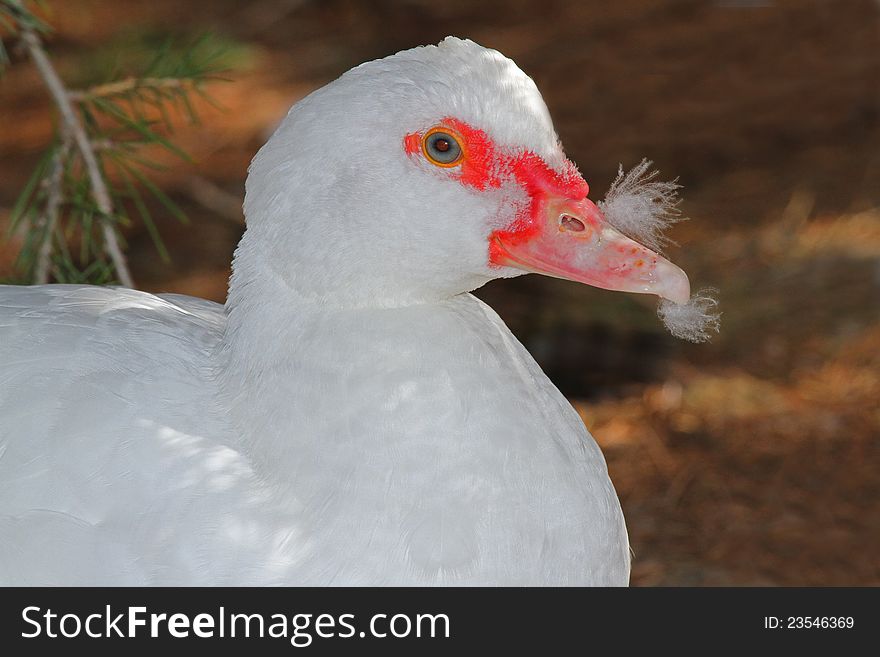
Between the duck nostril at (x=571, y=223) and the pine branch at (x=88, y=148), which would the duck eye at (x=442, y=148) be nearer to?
the duck nostril at (x=571, y=223)

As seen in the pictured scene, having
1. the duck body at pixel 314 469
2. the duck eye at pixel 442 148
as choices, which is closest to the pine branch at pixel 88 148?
the duck body at pixel 314 469

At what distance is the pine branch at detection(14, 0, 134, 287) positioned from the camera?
2.79m

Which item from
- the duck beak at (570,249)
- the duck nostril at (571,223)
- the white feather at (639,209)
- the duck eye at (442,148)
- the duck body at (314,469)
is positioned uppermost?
the duck eye at (442,148)

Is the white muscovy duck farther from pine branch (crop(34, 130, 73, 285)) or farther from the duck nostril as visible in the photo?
pine branch (crop(34, 130, 73, 285))

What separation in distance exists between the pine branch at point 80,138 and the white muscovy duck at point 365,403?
2.83ft

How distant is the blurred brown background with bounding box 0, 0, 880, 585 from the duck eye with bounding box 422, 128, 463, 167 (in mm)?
1473

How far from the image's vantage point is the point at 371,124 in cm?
189

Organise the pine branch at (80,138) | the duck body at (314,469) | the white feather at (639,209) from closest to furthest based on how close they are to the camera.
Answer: the duck body at (314,469) < the white feather at (639,209) < the pine branch at (80,138)

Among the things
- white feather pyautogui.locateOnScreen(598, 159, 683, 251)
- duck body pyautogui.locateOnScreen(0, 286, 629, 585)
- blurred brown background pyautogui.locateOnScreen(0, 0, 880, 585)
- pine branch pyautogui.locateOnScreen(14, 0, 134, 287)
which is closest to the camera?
duck body pyautogui.locateOnScreen(0, 286, 629, 585)

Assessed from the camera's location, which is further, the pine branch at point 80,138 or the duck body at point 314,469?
the pine branch at point 80,138

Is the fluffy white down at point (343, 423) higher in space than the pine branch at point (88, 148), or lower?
lower

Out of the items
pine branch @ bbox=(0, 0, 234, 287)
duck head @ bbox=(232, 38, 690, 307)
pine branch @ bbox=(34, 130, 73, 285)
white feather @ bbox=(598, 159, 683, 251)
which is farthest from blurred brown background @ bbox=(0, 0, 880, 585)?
white feather @ bbox=(598, 159, 683, 251)

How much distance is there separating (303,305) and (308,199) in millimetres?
185

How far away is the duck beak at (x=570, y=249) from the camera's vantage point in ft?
6.37
